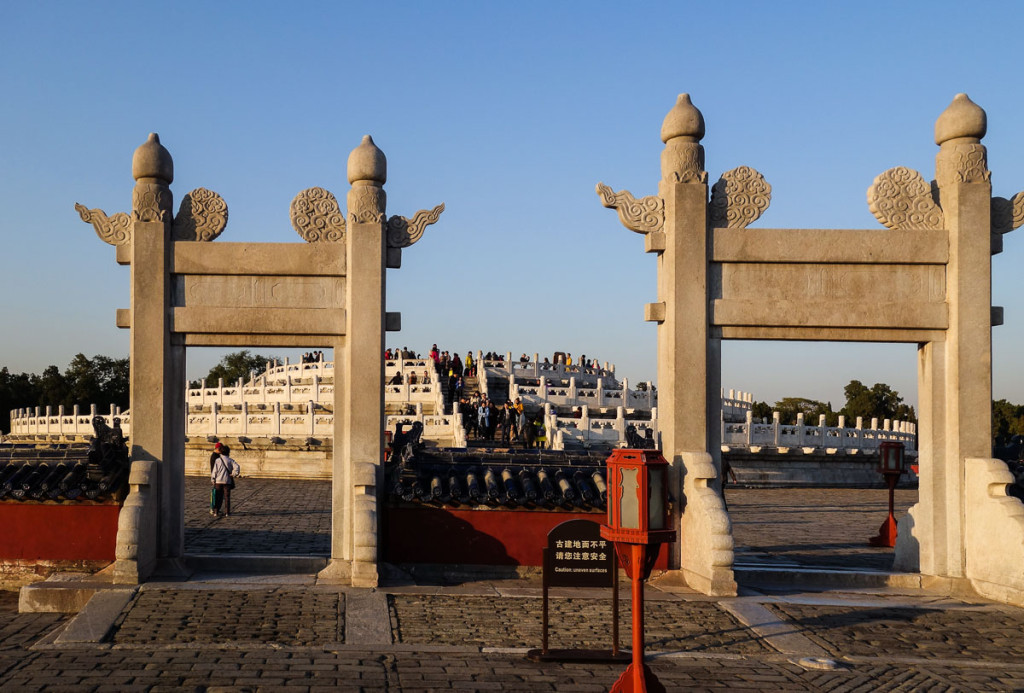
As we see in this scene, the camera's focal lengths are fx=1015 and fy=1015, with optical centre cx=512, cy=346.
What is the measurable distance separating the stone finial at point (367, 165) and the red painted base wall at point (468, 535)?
11.9 feet

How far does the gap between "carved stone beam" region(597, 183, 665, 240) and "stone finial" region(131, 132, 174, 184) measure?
190 inches

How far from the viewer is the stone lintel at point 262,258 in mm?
11055

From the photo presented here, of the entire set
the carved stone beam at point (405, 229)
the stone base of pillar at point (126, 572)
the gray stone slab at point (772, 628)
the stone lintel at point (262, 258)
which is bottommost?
the gray stone slab at point (772, 628)

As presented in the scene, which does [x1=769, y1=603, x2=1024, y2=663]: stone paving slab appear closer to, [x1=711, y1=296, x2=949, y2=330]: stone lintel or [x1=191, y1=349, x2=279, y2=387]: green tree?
[x1=711, y1=296, x2=949, y2=330]: stone lintel

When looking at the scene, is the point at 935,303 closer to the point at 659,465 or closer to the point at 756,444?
the point at 659,465

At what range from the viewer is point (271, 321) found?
36.1 feet

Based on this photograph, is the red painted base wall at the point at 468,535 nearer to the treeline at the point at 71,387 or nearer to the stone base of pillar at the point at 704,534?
the stone base of pillar at the point at 704,534

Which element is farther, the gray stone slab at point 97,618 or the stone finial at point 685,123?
the stone finial at point 685,123

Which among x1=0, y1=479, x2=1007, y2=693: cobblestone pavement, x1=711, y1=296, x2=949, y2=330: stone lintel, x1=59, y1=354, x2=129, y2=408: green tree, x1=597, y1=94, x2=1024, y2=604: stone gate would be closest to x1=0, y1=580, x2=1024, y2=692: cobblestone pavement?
x1=0, y1=479, x2=1007, y2=693: cobblestone pavement

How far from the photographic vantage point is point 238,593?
9.62 metres

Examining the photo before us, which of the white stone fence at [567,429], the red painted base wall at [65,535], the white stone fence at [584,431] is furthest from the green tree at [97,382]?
the red painted base wall at [65,535]

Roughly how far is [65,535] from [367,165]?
16.9 feet

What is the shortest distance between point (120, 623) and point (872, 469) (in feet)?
90.3

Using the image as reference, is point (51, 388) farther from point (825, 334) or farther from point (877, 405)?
point (825, 334)
